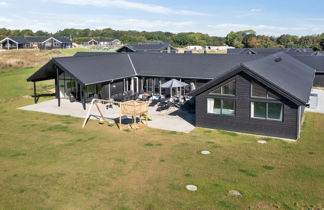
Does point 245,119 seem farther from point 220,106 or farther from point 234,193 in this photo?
point 234,193

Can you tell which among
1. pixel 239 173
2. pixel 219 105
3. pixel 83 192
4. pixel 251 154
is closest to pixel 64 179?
pixel 83 192

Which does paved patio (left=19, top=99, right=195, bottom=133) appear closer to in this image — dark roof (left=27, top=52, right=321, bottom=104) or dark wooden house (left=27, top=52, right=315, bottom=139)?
dark wooden house (left=27, top=52, right=315, bottom=139)

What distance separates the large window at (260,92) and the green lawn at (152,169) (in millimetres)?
2318

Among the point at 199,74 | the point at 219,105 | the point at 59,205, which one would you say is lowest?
the point at 59,205

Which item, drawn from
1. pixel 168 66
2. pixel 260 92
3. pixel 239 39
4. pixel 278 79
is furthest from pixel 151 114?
pixel 239 39

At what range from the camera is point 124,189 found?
435 inches

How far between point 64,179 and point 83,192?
58.9 inches

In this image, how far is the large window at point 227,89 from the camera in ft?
57.6

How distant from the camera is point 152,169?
12.8 metres

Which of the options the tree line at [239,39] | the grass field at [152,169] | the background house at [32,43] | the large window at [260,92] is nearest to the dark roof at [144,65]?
the grass field at [152,169]

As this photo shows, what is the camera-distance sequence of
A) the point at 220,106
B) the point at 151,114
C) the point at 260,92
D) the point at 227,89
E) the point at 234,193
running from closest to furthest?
the point at 234,193 → the point at 260,92 → the point at 227,89 → the point at 220,106 → the point at 151,114

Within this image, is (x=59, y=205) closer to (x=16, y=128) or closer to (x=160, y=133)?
(x=160, y=133)

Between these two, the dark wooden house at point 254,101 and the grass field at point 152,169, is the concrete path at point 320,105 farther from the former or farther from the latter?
the dark wooden house at point 254,101

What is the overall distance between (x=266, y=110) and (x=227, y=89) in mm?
2451
